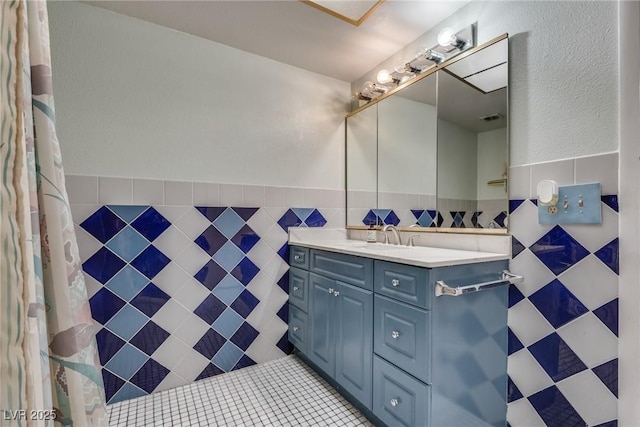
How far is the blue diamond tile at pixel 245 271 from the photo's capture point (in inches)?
80.3

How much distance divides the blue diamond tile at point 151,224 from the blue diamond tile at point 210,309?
0.53 m

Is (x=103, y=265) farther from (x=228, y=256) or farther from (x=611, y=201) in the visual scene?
(x=611, y=201)

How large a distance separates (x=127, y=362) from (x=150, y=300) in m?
0.37

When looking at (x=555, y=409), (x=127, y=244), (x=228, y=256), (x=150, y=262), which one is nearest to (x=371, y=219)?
(x=228, y=256)

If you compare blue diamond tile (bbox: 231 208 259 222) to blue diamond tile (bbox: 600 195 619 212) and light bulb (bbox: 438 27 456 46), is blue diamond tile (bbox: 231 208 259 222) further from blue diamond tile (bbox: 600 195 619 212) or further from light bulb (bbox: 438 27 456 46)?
blue diamond tile (bbox: 600 195 619 212)

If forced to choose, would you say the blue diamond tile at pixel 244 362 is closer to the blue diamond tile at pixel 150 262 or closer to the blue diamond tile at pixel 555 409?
the blue diamond tile at pixel 150 262

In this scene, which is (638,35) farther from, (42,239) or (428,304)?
(42,239)

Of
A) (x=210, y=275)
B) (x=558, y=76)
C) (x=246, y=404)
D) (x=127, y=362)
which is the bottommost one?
(x=246, y=404)

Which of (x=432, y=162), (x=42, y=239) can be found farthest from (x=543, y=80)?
(x=42, y=239)

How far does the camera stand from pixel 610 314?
1.09 metres

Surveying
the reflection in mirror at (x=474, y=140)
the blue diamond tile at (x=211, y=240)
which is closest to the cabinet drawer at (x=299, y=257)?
the blue diamond tile at (x=211, y=240)

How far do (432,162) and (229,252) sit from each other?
1475 mm

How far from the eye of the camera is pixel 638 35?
103cm

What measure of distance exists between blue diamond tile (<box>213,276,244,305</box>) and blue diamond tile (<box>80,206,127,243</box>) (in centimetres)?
69
